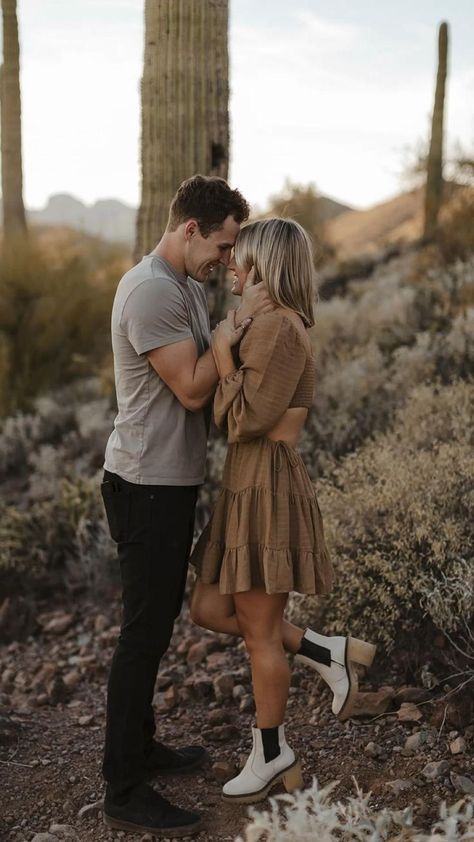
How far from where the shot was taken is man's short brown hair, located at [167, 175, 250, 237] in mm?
3205

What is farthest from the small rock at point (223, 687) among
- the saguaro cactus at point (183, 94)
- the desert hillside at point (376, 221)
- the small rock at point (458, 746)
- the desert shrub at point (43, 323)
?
the desert hillside at point (376, 221)

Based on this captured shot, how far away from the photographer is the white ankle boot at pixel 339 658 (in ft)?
11.6

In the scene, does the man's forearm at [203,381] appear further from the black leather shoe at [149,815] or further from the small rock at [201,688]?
the small rock at [201,688]

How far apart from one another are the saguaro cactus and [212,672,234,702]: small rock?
280 centimetres

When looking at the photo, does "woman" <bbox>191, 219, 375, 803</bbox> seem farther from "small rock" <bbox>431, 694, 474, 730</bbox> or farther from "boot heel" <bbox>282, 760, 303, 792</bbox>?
"small rock" <bbox>431, 694, 474, 730</bbox>

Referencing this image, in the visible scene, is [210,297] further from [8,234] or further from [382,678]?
[8,234]

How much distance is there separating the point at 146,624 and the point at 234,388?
35.9 inches

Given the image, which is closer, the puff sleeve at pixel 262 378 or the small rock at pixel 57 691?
the puff sleeve at pixel 262 378

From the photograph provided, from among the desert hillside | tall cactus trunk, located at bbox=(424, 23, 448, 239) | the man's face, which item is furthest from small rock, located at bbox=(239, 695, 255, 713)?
the desert hillside

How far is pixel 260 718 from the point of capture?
11.0 ft

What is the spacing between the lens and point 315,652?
11.6 ft

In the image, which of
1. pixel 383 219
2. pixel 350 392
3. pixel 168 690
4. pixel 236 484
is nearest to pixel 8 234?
pixel 350 392

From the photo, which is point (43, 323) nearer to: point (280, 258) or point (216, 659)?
point (216, 659)

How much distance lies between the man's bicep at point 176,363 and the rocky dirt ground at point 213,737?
1.48 m
